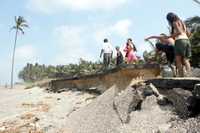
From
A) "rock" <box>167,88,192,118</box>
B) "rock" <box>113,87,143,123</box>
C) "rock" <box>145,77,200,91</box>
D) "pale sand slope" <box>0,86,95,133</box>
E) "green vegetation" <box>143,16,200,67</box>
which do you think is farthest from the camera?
A: "green vegetation" <box>143,16,200,67</box>

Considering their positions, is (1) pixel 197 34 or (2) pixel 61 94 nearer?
(2) pixel 61 94

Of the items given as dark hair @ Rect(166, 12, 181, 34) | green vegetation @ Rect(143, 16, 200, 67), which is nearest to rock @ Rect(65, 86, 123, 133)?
dark hair @ Rect(166, 12, 181, 34)

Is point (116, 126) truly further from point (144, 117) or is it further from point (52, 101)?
point (52, 101)

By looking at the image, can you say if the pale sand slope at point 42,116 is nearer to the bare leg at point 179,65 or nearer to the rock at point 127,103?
the rock at point 127,103

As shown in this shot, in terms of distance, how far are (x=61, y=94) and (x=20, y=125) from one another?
6869 millimetres

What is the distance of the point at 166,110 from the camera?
853cm

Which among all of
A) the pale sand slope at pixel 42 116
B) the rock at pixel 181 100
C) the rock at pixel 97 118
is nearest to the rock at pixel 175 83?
the rock at pixel 181 100

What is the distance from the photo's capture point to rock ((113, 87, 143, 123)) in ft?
30.3

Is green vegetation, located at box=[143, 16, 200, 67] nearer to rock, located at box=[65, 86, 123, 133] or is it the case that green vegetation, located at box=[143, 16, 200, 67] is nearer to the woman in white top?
rock, located at box=[65, 86, 123, 133]

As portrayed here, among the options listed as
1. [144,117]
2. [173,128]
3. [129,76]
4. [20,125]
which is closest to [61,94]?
[129,76]

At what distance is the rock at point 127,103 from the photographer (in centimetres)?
923

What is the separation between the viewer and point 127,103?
31.6 ft

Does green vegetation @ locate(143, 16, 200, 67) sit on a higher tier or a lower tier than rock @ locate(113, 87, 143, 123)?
higher

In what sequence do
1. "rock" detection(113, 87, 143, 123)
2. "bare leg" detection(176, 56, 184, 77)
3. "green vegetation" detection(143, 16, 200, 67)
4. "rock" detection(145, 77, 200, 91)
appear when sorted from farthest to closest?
"green vegetation" detection(143, 16, 200, 67) → "bare leg" detection(176, 56, 184, 77) → "rock" detection(113, 87, 143, 123) → "rock" detection(145, 77, 200, 91)
